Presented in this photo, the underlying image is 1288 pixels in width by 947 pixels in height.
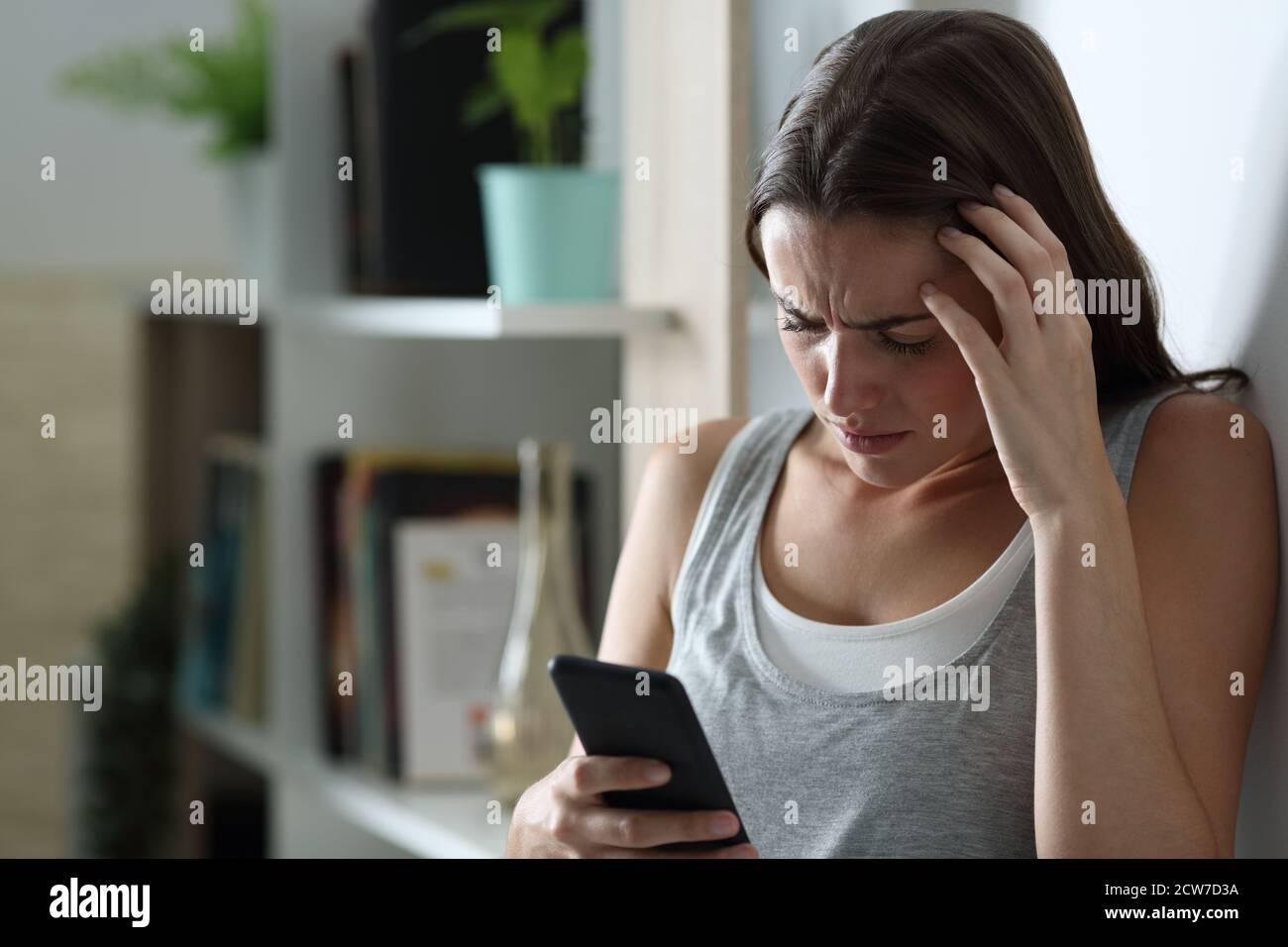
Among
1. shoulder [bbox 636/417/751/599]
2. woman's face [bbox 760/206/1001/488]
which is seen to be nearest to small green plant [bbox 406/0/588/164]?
shoulder [bbox 636/417/751/599]

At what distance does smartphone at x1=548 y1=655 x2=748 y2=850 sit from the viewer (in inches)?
25.4

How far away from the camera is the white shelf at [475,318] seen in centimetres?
108

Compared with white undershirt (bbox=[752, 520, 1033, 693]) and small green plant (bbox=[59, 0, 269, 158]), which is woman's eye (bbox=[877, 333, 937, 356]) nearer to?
white undershirt (bbox=[752, 520, 1033, 693])

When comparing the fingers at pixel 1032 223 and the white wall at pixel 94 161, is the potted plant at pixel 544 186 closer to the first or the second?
→ the fingers at pixel 1032 223

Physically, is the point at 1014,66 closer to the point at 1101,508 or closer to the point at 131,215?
the point at 1101,508

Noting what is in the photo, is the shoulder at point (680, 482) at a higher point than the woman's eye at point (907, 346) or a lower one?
lower

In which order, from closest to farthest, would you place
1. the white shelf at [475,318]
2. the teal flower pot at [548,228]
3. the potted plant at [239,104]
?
the white shelf at [475,318] → the teal flower pot at [548,228] → the potted plant at [239,104]

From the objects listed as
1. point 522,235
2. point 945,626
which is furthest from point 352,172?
point 945,626

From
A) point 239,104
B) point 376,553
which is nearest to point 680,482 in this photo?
point 376,553

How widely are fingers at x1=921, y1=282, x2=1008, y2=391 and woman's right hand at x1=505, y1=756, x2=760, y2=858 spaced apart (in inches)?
9.2

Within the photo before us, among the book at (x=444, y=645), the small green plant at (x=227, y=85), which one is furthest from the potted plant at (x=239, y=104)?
the book at (x=444, y=645)

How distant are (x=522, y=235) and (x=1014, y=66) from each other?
0.58 metres

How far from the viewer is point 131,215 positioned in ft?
6.65

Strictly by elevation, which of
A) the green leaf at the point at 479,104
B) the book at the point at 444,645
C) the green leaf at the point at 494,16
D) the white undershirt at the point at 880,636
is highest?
the green leaf at the point at 494,16
